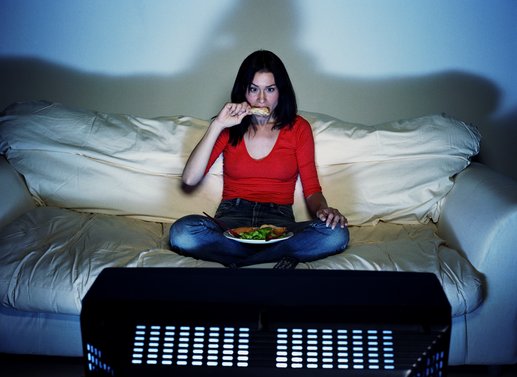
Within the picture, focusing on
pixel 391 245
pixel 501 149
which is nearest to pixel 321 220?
pixel 391 245

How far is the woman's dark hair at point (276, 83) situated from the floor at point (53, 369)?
1.04 m

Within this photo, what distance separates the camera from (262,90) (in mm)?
2500

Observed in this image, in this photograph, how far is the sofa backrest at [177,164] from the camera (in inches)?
103

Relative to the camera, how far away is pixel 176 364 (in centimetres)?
115

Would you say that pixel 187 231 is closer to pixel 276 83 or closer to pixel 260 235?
pixel 260 235

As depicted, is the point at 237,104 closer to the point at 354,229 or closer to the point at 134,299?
the point at 354,229

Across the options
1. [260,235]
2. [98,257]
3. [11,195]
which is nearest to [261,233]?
[260,235]

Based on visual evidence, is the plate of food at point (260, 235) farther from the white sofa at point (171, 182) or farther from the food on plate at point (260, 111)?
the food on plate at point (260, 111)

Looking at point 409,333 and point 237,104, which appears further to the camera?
point 237,104

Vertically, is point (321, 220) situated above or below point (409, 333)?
below

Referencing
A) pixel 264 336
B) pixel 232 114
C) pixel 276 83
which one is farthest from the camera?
pixel 276 83

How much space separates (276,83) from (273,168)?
0.34 meters

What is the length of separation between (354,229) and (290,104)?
0.57 metres

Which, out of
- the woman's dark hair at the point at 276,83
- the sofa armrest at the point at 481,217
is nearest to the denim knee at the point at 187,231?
the woman's dark hair at the point at 276,83
